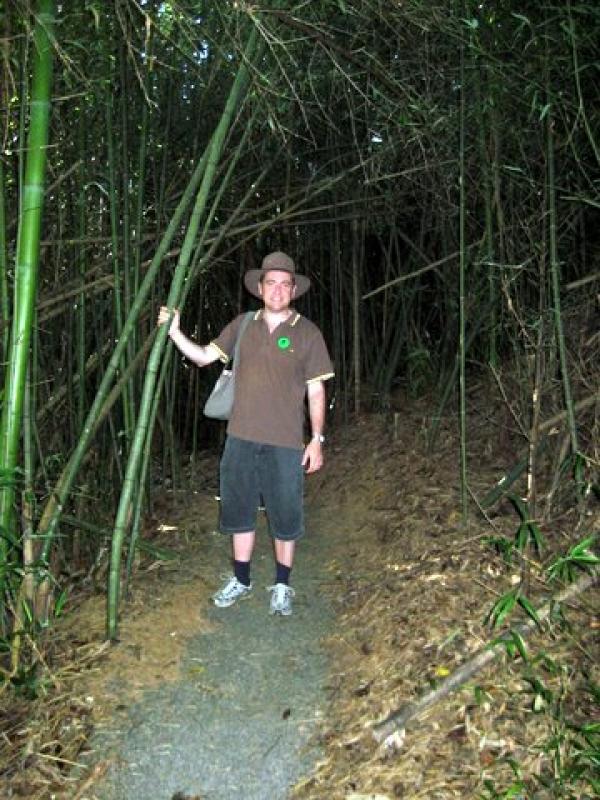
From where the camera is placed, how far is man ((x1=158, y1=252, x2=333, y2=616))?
262 cm

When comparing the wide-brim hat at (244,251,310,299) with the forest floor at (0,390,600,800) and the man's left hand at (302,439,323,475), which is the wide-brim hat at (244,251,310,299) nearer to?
the man's left hand at (302,439,323,475)

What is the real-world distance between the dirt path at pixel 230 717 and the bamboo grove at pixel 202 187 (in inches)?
14.0

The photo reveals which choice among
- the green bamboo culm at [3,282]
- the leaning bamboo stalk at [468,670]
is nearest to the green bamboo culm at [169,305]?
the green bamboo culm at [3,282]

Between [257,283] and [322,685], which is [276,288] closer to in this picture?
[257,283]

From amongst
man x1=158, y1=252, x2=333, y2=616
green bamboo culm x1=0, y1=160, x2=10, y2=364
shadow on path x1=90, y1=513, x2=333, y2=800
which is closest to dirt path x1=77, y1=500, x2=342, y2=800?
shadow on path x1=90, y1=513, x2=333, y2=800

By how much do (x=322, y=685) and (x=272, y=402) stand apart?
0.93 m

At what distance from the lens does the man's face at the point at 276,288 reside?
2586 mm

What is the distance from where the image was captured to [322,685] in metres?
2.36

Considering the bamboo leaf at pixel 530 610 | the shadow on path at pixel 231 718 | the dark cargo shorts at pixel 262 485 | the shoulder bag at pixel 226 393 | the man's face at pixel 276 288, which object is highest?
the man's face at pixel 276 288

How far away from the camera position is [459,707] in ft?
6.64

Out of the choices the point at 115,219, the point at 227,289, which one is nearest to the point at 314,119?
the point at 227,289

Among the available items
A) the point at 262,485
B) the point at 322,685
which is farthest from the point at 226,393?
the point at 322,685

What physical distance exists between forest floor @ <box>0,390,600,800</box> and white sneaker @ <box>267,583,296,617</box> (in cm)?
4

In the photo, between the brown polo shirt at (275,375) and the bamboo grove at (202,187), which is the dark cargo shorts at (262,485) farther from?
the bamboo grove at (202,187)
